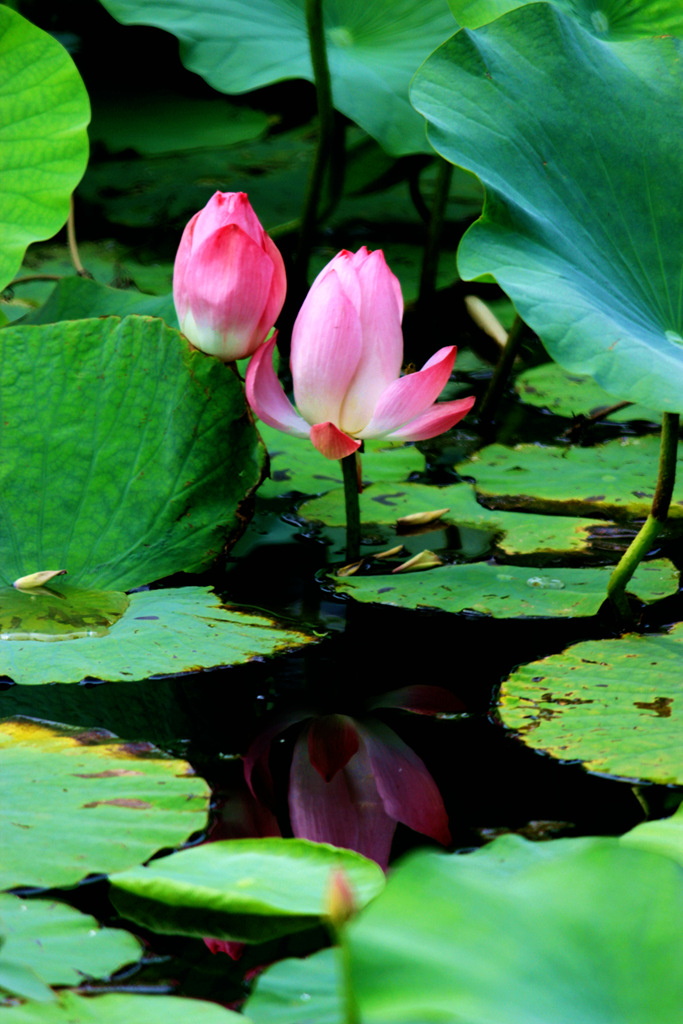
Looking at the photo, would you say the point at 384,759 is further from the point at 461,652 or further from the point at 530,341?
the point at 530,341

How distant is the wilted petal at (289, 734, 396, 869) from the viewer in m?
0.66

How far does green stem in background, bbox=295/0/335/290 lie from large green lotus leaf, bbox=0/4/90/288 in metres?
0.50

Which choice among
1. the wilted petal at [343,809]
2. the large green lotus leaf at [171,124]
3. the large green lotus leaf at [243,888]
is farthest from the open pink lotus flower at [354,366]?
the large green lotus leaf at [171,124]

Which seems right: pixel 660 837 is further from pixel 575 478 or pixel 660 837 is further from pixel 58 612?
pixel 575 478

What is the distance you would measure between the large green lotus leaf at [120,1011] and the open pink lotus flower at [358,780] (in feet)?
0.60

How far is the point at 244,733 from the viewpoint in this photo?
0.79m

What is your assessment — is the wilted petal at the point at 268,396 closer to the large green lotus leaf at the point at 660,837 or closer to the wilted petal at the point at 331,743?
the wilted petal at the point at 331,743

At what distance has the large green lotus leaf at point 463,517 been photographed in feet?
3.64

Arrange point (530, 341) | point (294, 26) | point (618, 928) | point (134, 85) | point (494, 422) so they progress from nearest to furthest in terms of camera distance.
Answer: point (618, 928)
point (494, 422)
point (294, 26)
point (530, 341)
point (134, 85)

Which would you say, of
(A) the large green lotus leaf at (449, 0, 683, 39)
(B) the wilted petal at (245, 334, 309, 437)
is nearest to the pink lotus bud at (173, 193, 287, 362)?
(B) the wilted petal at (245, 334, 309, 437)

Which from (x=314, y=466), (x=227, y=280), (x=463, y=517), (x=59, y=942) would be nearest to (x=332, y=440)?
(x=227, y=280)

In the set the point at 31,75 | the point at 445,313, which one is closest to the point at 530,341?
the point at 445,313

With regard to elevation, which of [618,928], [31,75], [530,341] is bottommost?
[530,341]

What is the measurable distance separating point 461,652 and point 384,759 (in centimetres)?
20
